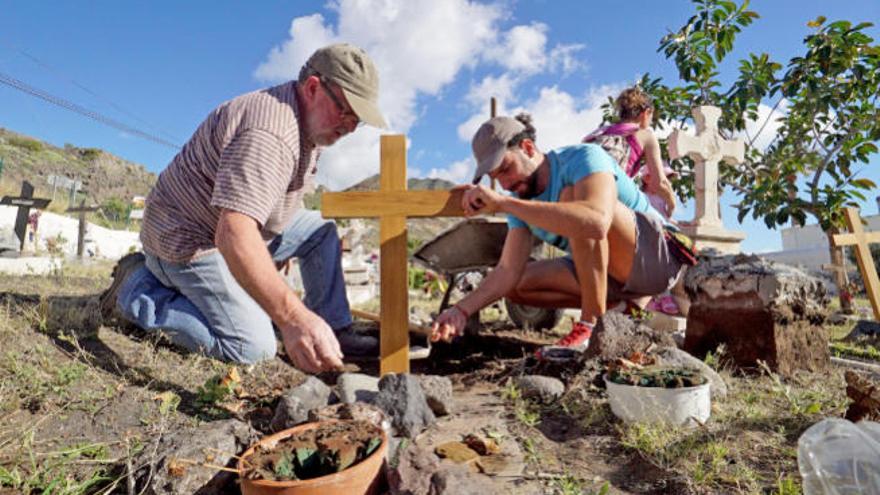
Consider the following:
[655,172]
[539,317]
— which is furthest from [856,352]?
[539,317]

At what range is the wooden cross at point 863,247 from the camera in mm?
5152

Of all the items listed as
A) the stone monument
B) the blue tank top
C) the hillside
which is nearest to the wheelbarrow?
the blue tank top

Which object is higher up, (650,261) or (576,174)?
(576,174)

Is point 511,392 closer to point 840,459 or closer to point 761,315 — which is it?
point 840,459

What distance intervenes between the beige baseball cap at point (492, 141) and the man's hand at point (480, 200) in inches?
7.1

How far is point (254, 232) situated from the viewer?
1786mm

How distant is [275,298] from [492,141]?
1518 millimetres

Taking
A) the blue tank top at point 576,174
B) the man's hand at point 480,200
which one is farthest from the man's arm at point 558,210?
the blue tank top at point 576,174

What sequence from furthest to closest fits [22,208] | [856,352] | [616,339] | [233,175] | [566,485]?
[22,208] < [856,352] < [616,339] < [233,175] < [566,485]

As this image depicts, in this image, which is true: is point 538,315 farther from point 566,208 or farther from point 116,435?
point 116,435

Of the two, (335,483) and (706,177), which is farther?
(706,177)

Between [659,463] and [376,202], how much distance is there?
1.78 m

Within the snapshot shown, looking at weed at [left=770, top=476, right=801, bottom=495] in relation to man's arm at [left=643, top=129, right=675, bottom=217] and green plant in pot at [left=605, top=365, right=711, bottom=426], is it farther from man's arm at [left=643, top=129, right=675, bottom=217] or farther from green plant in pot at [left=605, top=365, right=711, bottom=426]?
man's arm at [left=643, top=129, right=675, bottom=217]

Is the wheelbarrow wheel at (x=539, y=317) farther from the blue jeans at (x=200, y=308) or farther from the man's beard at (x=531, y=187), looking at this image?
the blue jeans at (x=200, y=308)
